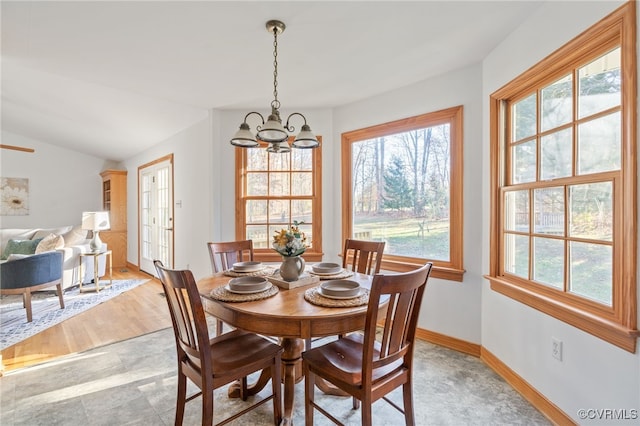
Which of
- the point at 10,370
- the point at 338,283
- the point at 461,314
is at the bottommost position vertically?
the point at 10,370

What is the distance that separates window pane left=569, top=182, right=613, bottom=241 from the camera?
56.7 inches

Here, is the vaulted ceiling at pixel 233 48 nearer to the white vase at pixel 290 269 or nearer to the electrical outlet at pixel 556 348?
the white vase at pixel 290 269

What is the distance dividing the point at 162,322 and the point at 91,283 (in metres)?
2.67

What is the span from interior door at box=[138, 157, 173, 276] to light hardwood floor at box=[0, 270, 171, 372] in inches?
36.7

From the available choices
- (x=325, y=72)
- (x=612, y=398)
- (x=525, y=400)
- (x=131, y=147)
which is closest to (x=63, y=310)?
(x=131, y=147)

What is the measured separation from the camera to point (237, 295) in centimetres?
153

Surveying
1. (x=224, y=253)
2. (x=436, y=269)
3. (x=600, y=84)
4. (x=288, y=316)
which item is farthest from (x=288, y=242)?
(x=600, y=84)

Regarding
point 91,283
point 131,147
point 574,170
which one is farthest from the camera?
point 131,147

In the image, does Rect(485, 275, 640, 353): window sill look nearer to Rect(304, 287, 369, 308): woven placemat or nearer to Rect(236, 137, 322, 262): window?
Rect(304, 287, 369, 308): woven placemat

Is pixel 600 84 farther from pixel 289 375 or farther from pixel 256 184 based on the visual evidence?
pixel 256 184

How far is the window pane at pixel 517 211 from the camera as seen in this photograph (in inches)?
78.7

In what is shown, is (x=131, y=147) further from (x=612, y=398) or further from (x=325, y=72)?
(x=612, y=398)

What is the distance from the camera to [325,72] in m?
2.56

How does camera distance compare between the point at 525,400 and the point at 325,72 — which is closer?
the point at 525,400
